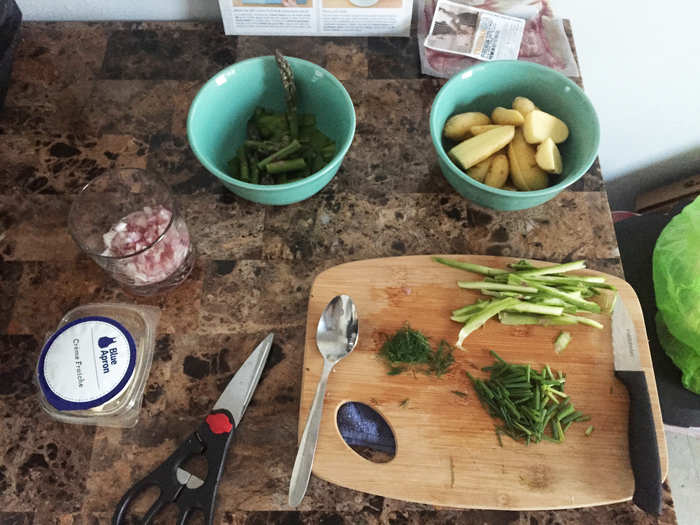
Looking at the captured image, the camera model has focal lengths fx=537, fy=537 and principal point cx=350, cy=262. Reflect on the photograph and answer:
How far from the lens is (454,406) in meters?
0.83

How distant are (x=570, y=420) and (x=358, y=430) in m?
0.32

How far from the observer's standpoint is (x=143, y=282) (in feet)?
2.87

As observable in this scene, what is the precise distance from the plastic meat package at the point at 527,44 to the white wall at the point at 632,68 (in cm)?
10

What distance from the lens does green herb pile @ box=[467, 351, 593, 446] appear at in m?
0.80

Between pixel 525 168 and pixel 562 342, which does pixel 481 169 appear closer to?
pixel 525 168

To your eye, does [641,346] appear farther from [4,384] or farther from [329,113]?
[4,384]

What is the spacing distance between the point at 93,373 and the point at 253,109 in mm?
567

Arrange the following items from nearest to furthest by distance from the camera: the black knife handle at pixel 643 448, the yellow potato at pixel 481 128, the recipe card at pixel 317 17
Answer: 1. the black knife handle at pixel 643 448
2. the yellow potato at pixel 481 128
3. the recipe card at pixel 317 17

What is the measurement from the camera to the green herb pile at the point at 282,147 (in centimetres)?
98

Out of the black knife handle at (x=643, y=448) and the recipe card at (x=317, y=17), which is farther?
the recipe card at (x=317, y=17)

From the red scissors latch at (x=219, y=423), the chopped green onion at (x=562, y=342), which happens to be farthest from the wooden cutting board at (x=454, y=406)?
the red scissors latch at (x=219, y=423)

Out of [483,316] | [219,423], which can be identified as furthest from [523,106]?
[219,423]

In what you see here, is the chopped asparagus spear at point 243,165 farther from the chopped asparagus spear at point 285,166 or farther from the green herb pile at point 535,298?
the green herb pile at point 535,298

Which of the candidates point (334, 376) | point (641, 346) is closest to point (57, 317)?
point (334, 376)
